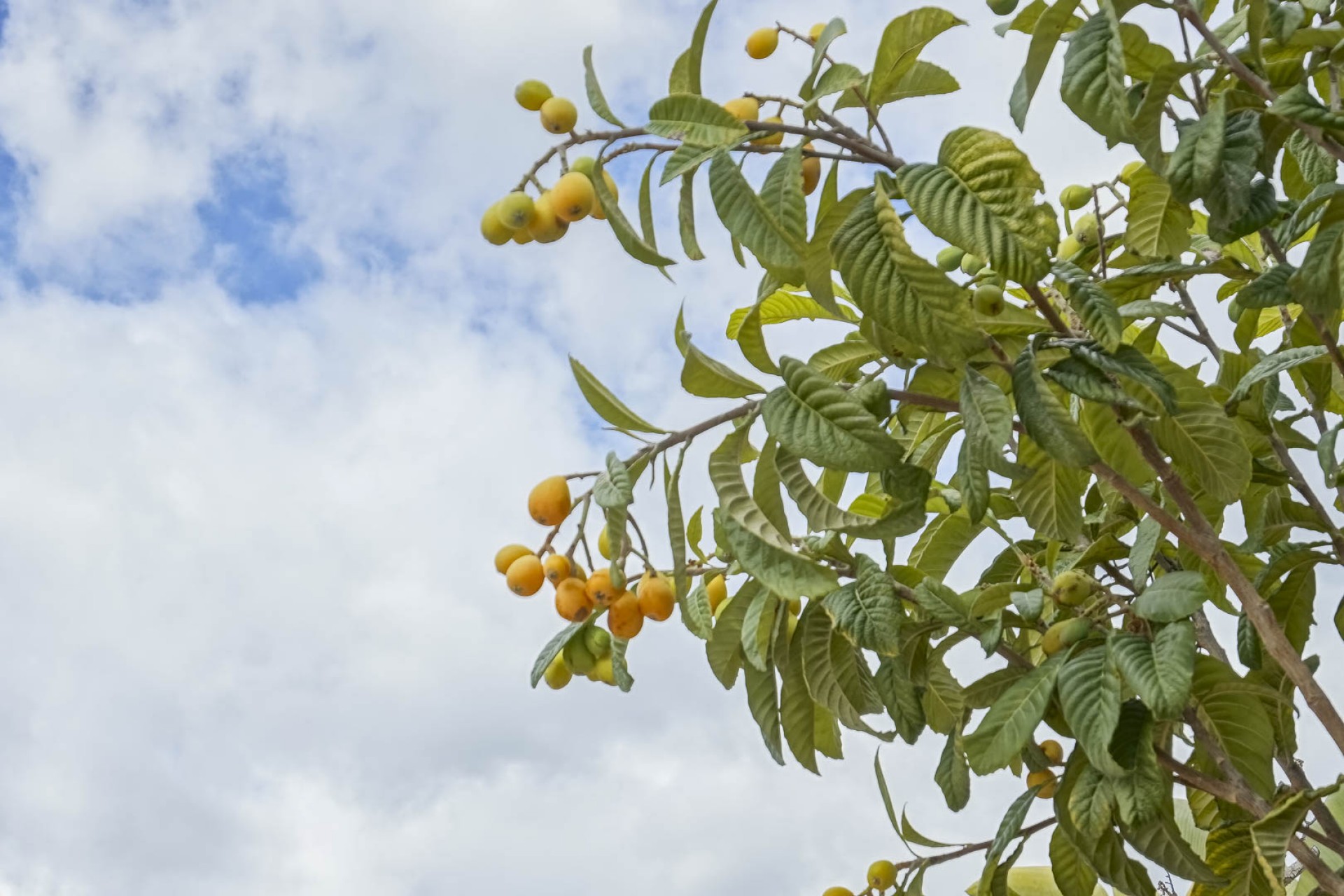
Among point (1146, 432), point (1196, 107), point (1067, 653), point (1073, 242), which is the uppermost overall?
point (1073, 242)

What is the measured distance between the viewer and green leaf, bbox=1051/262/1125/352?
3.76 ft

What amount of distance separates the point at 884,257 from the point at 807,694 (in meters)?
0.64


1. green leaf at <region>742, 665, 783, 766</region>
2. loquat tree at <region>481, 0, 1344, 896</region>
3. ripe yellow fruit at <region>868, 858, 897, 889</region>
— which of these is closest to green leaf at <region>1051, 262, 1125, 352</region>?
loquat tree at <region>481, 0, 1344, 896</region>

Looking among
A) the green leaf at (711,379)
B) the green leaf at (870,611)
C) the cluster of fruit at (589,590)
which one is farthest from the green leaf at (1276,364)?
the cluster of fruit at (589,590)

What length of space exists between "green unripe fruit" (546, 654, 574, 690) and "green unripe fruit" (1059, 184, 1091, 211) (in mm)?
1028

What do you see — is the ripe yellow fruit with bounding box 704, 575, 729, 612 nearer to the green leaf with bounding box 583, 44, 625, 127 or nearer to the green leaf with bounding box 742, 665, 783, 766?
the green leaf with bounding box 742, 665, 783, 766

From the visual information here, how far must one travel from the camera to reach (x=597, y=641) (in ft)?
5.17

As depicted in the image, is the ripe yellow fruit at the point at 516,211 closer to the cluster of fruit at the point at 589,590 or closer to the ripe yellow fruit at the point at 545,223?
the ripe yellow fruit at the point at 545,223

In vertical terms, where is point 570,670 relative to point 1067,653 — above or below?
above

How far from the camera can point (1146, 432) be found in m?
1.28

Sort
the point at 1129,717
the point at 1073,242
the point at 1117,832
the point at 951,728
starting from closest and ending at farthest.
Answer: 1. the point at 1129,717
2. the point at 1117,832
3. the point at 951,728
4. the point at 1073,242

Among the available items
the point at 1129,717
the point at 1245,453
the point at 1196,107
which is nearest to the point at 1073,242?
the point at 1196,107

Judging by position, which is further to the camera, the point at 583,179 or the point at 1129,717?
the point at 1129,717

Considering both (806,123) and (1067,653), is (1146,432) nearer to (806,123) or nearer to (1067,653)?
(1067,653)
